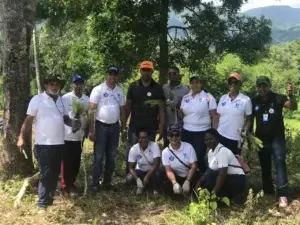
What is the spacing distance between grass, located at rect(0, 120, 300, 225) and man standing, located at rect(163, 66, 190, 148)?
4.24ft

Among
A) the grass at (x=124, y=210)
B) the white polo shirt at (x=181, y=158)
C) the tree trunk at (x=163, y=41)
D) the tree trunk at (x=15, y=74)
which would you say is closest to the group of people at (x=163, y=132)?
the white polo shirt at (x=181, y=158)

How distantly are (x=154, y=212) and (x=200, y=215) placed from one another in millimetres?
1183

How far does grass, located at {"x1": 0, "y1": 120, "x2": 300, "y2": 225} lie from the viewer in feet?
16.8

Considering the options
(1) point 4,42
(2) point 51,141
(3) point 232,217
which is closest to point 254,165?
(3) point 232,217

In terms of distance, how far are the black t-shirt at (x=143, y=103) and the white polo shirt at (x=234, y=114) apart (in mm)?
970

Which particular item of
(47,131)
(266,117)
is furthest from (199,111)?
(47,131)

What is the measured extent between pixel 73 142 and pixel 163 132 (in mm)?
1408

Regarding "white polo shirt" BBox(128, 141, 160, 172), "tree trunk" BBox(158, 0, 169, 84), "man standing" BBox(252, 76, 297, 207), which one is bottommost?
"white polo shirt" BBox(128, 141, 160, 172)

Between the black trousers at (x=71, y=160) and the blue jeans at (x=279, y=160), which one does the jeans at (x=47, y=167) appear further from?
the blue jeans at (x=279, y=160)

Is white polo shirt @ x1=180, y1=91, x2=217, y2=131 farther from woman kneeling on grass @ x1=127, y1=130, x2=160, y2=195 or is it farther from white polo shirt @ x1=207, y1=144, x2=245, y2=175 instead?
woman kneeling on grass @ x1=127, y1=130, x2=160, y2=195

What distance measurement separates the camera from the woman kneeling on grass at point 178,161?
236 inches

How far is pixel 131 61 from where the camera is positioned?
29.5 ft

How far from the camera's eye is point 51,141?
5359 mm

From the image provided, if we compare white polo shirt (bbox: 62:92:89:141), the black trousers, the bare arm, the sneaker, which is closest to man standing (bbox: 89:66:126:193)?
white polo shirt (bbox: 62:92:89:141)
